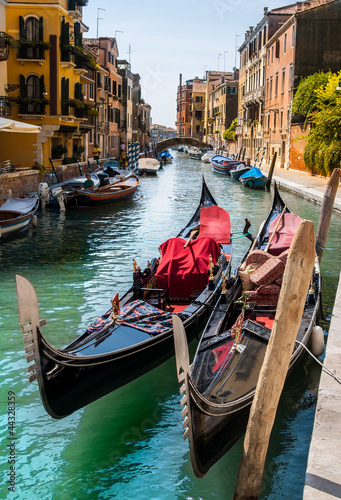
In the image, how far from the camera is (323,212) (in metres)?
7.35

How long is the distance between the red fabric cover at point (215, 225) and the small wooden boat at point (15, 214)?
157 inches

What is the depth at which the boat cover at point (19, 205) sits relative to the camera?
1145cm

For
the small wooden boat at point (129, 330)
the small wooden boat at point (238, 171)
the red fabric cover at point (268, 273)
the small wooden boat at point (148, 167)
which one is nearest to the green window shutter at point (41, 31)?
the small wooden boat at point (238, 171)

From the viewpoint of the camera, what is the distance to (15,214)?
1133 centimetres

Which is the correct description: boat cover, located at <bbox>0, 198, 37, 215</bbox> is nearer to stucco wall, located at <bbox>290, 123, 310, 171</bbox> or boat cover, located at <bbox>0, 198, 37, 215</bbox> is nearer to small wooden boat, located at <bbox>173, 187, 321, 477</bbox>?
small wooden boat, located at <bbox>173, 187, 321, 477</bbox>

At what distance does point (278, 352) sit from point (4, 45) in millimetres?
14351

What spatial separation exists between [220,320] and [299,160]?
21057 mm

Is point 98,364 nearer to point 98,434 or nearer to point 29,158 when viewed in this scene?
point 98,434

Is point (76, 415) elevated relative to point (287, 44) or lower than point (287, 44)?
lower

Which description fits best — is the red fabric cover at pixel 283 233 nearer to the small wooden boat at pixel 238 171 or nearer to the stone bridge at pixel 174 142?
the small wooden boat at pixel 238 171

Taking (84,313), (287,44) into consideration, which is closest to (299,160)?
(287,44)

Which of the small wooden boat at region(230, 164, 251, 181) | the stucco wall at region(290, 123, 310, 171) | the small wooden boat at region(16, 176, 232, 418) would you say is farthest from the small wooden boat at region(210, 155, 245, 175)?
the small wooden boat at region(16, 176, 232, 418)

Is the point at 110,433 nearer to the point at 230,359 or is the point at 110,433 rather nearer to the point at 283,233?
the point at 230,359

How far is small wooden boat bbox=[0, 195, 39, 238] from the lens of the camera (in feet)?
35.2
